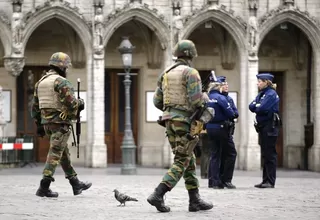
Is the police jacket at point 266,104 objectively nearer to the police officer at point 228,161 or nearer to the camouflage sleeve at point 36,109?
the police officer at point 228,161

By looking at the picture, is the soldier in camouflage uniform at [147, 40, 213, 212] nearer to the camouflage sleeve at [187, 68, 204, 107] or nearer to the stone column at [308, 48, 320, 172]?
the camouflage sleeve at [187, 68, 204, 107]

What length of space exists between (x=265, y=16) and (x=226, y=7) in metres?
1.22

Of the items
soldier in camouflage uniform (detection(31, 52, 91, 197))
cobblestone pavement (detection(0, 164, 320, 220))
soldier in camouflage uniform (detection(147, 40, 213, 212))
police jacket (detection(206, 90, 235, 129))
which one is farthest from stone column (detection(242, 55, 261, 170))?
soldier in camouflage uniform (detection(147, 40, 213, 212))

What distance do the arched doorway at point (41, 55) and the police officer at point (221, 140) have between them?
525 inches

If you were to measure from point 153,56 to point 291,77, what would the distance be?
468 cm

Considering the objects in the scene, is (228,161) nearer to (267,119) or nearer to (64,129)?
(267,119)

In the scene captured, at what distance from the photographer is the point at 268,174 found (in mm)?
17844

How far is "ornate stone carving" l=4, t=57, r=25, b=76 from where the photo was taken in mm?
28025

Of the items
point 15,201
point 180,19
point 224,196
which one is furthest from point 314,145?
point 15,201

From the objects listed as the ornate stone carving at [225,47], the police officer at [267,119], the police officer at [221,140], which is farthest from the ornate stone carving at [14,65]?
the police officer at [267,119]

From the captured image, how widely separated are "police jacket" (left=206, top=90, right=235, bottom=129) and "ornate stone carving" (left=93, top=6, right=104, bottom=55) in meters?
11.3

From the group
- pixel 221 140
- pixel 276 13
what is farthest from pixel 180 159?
pixel 276 13

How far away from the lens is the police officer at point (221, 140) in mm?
17484

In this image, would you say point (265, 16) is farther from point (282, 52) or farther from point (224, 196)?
point (224, 196)
